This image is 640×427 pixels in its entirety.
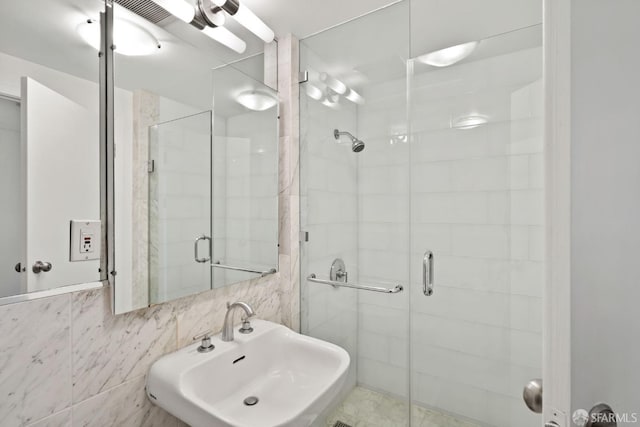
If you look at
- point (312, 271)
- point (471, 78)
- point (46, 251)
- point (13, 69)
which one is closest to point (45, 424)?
point (46, 251)

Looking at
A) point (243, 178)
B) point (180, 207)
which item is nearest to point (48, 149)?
point (180, 207)

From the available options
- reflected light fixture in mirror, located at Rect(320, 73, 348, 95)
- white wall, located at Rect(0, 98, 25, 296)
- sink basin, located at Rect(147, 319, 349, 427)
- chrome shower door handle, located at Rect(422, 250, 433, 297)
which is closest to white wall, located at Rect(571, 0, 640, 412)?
sink basin, located at Rect(147, 319, 349, 427)

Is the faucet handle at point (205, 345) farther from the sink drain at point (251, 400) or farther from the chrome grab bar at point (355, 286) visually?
the chrome grab bar at point (355, 286)

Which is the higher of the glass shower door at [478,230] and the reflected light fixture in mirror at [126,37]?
the reflected light fixture in mirror at [126,37]

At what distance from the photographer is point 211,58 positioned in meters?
1.30

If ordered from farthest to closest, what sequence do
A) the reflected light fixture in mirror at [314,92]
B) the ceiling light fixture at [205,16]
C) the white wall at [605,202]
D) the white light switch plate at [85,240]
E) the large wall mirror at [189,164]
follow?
the reflected light fixture in mirror at [314,92]
the ceiling light fixture at [205,16]
the large wall mirror at [189,164]
the white light switch plate at [85,240]
the white wall at [605,202]

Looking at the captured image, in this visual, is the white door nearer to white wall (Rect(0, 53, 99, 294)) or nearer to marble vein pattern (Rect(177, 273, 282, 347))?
white wall (Rect(0, 53, 99, 294))

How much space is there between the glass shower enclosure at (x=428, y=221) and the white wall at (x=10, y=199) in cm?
116

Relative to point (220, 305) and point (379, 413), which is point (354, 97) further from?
point (379, 413)

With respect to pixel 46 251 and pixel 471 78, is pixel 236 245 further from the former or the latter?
pixel 471 78

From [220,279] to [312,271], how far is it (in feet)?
1.72

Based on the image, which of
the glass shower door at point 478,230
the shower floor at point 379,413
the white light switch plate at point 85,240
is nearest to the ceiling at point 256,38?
the glass shower door at point 478,230

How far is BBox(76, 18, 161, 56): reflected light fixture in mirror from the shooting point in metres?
0.91

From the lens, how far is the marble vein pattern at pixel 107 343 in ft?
2.87
